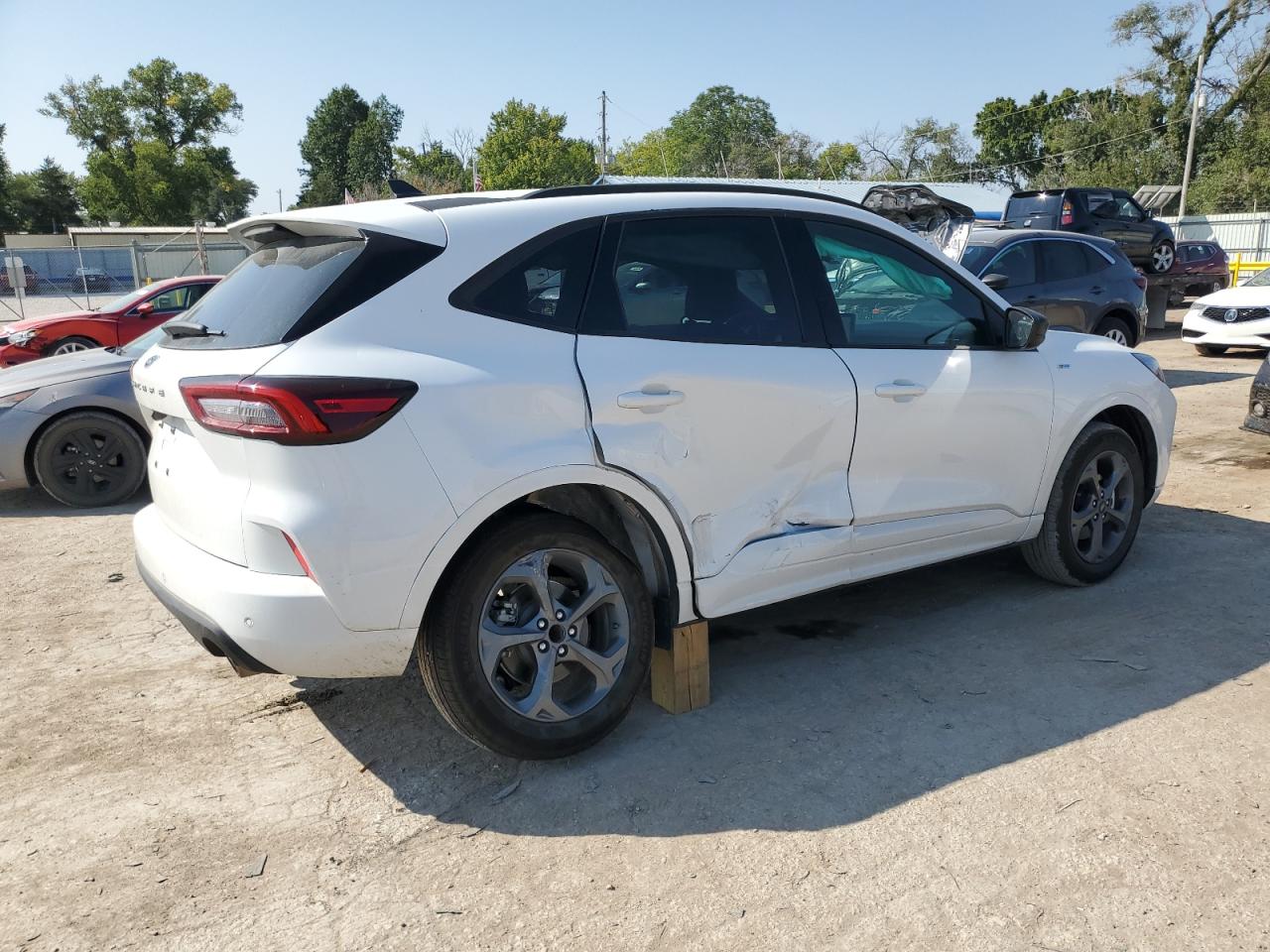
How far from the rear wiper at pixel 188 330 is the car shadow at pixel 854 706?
147 cm

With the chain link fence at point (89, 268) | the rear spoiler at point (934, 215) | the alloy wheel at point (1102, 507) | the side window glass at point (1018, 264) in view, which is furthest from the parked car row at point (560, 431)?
the chain link fence at point (89, 268)

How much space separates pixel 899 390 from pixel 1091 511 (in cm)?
157

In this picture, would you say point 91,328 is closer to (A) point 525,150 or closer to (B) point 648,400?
(B) point 648,400

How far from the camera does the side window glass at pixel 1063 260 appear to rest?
1066 cm

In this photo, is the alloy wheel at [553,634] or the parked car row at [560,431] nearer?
the parked car row at [560,431]

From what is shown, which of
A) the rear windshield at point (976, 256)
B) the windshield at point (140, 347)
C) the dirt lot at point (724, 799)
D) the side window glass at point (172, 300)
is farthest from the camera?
the side window glass at point (172, 300)

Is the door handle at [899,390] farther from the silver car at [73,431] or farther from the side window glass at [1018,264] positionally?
the side window glass at [1018,264]

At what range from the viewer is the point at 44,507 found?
7301 millimetres

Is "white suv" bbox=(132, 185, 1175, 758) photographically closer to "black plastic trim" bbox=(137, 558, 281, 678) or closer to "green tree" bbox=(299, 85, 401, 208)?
"black plastic trim" bbox=(137, 558, 281, 678)

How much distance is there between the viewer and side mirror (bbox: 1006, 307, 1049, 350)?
4301 mm

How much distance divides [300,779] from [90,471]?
4.84m

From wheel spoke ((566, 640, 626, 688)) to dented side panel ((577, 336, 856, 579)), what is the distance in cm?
39

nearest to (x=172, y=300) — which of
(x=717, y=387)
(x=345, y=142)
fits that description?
(x=717, y=387)

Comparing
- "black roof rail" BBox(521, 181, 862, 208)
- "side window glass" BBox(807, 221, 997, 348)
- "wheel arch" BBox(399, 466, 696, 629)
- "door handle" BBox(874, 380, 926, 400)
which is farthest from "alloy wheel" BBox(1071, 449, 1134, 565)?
"wheel arch" BBox(399, 466, 696, 629)
